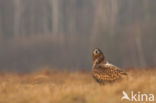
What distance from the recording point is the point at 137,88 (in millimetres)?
7191

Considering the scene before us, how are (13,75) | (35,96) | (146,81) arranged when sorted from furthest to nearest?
(13,75), (146,81), (35,96)

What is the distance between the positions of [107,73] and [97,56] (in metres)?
0.49

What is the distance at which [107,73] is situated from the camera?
25.1 ft

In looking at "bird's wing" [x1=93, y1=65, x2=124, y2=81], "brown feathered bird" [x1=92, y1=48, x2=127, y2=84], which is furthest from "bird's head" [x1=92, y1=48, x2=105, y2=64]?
"bird's wing" [x1=93, y1=65, x2=124, y2=81]

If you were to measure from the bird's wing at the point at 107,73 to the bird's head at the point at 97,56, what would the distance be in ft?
0.73

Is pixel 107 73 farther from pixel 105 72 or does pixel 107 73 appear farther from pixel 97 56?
pixel 97 56

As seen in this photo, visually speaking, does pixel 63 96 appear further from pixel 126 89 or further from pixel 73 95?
pixel 126 89

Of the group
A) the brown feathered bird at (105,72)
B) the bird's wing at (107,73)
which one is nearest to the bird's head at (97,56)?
the brown feathered bird at (105,72)

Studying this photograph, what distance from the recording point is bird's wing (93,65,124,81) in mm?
7668

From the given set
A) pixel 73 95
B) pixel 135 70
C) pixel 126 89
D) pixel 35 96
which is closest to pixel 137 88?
pixel 126 89

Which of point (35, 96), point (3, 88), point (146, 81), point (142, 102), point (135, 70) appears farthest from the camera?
point (135, 70)

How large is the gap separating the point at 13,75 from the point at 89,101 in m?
7.37

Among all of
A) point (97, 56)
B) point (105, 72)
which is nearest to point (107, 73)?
point (105, 72)

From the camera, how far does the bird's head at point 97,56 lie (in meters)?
7.91
